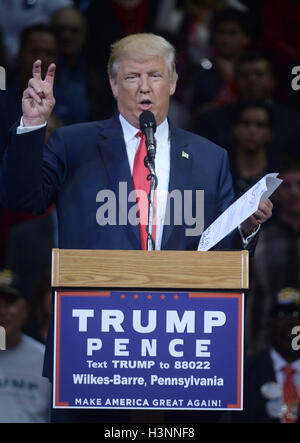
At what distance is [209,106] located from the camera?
4.99 metres

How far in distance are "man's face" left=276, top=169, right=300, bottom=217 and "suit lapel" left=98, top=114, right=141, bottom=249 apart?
1950 millimetres

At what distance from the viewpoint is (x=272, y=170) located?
4.69 m

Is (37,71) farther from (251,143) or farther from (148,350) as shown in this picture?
(251,143)

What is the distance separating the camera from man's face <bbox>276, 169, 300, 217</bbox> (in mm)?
4770

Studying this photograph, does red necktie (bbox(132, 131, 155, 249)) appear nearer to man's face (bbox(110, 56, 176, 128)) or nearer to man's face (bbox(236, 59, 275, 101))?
man's face (bbox(110, 56, 176, 128))

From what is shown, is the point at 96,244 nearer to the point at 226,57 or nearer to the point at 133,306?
the point at 133,306

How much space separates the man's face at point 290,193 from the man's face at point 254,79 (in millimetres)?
469

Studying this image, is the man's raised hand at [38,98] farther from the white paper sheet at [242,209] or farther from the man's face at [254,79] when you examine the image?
the man's face at [254,79]

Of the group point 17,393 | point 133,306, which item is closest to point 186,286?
point 133,306

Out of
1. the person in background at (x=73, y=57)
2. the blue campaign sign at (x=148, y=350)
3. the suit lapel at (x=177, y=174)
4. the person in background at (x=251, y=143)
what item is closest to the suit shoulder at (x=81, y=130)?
the suit lapel at (x=177, y=174)

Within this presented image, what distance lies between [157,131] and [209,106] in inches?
81.5

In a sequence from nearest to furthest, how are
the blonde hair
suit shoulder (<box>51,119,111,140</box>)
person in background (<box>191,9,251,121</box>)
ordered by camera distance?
the blonde hair, suit shoulder (<box>51,119,111,140</box>), person in background (<box>191,9,251,121</box>)

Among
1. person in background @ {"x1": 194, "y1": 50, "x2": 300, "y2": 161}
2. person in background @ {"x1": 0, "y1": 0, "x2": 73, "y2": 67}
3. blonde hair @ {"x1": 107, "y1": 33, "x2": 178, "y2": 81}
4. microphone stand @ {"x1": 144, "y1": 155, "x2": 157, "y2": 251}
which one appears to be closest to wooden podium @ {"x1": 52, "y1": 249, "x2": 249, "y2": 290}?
microphone stand @ {"x1": 144, "y1": 155, "x2": 157, "y2": 251}

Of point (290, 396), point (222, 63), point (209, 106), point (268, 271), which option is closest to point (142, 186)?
point (290, 396)
